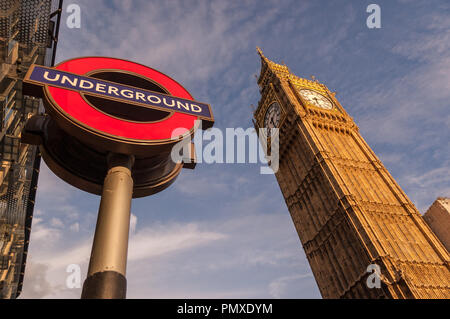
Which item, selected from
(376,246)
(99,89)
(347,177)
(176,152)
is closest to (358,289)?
(376,246)

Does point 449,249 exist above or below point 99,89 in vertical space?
above

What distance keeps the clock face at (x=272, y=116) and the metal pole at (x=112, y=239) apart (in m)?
40.8

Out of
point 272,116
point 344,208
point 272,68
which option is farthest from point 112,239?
point 272,68

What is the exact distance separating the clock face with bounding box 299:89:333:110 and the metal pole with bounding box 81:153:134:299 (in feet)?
139

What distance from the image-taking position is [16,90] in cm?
1836

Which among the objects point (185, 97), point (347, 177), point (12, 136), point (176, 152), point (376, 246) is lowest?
point (176, 152)

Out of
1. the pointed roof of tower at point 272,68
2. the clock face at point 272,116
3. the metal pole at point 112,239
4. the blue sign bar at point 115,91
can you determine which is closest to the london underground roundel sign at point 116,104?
the blue sign bar at point 115,91

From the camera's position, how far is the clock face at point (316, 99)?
150ft

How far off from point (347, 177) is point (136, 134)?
1286 inches

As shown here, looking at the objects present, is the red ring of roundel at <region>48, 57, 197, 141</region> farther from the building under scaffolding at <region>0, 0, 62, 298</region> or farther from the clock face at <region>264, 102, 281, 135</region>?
the clock face at <region>264, 102, 281, 135</region>
